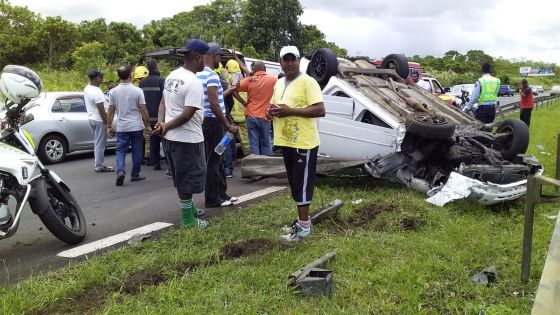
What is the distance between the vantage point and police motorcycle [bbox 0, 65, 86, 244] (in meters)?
4.12

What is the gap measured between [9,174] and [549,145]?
10509 millimetres

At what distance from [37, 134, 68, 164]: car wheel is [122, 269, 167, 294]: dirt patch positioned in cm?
645

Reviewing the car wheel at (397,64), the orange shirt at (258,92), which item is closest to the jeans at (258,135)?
the orange shirt at (258,92)

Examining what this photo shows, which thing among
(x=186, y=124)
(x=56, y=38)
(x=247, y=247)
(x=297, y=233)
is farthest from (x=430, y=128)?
(x=56, y=38)

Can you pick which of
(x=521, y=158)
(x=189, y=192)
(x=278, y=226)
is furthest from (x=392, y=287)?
(x=521, y=158)

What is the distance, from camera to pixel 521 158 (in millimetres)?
5961

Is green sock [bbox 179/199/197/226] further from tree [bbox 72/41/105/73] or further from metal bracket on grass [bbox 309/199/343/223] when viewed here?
tree [bbox 72/41/105/73]

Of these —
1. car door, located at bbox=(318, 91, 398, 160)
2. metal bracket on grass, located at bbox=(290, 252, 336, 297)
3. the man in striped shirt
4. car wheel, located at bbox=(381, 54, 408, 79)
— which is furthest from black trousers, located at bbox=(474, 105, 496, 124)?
metal bracket on grass, located at bbox=(290, 252, 336, 297)

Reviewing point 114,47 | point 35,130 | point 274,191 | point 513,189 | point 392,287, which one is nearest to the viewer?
point 392,287

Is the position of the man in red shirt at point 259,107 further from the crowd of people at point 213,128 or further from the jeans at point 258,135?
the crowd of people at point 213,128

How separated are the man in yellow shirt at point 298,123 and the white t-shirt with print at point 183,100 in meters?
0.75

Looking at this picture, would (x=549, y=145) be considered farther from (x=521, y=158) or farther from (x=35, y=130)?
(x=35, y=130)

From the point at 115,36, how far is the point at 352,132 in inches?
1065

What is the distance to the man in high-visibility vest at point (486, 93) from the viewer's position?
32.0 feet
